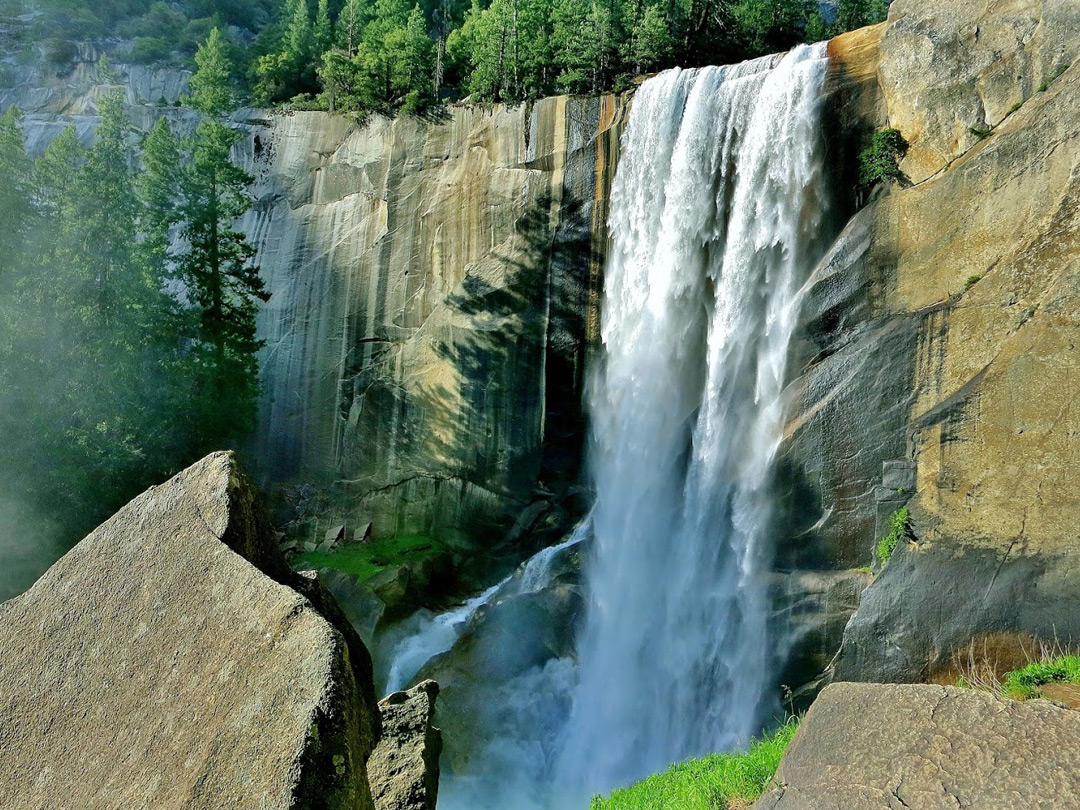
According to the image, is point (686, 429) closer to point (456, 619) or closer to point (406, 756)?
point (456, 619)

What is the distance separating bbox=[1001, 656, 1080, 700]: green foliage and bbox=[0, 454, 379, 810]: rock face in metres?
5.79

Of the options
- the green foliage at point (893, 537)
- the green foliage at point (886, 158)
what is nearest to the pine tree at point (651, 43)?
the green foliage at point (886, 158)

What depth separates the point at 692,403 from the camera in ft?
51.3

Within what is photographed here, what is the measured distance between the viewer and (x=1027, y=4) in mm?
12305

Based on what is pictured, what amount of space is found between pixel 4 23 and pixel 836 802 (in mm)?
34560

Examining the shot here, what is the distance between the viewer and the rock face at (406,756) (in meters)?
4.69

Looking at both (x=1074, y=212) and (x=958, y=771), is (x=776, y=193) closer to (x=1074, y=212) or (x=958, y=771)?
(x=1074, y=212)

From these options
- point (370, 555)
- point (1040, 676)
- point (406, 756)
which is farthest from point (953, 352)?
point (370, 555)

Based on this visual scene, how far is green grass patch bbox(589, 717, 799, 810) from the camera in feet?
22.0

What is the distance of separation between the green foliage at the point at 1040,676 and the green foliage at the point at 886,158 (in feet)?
26.0

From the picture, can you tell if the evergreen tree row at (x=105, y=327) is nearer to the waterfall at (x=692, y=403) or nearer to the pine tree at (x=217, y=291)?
the pine tree at (x=217, y=291)

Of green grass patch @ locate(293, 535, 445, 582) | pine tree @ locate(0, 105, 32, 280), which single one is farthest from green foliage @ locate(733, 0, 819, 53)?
pine tree @ locate(0, 105, 32, 280)

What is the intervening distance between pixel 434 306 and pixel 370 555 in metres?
6.25

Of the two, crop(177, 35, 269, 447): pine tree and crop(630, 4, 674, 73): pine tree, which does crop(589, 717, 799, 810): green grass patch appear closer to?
crop(177, 35, 269, 447): pine tree
